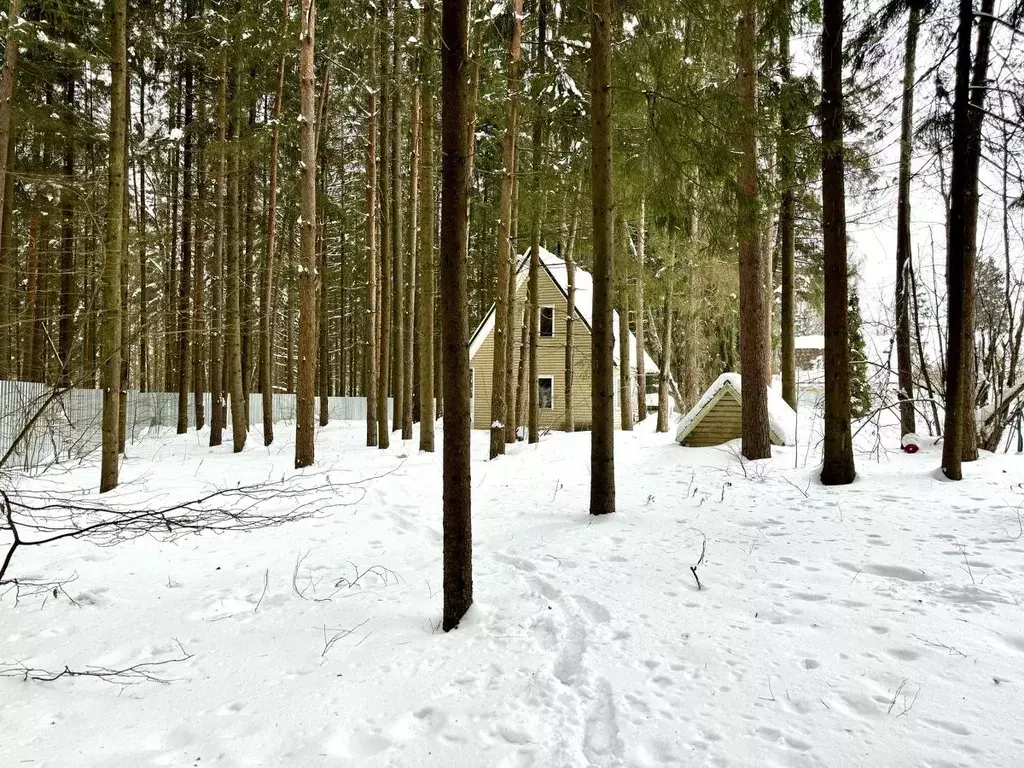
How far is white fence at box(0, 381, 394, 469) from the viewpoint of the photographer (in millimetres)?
6699

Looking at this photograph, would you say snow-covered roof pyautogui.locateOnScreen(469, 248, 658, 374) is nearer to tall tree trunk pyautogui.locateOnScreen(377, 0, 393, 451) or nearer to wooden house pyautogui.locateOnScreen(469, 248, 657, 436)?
wooden house pyautogui.locateOnScreen(469, 248, 657, 436)

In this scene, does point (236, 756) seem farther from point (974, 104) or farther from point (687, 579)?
point (974, 104)

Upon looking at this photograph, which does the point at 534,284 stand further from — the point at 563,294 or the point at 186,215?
the point at 186,215

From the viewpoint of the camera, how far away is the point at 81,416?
13.4m

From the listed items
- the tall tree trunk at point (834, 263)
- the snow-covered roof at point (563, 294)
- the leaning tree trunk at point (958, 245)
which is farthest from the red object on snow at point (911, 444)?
the snow-covered roof at point (563, 294)

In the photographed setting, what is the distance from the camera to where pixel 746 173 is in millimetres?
6785

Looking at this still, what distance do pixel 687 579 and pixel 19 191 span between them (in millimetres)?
16438

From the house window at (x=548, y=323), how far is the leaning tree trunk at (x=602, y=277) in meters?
16.1

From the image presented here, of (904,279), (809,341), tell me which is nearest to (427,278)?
(904,279)

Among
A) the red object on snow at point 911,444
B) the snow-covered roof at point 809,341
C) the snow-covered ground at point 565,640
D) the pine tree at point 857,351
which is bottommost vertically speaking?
the snow-covered ground at point 565,640

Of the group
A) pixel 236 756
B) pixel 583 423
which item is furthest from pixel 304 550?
pixel 583 423

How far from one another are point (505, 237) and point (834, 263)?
5915mm

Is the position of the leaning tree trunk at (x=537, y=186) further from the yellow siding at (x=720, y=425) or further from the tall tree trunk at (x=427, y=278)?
the yellow siding at (x=720, y=425)

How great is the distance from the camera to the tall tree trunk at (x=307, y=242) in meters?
9.03
